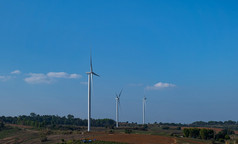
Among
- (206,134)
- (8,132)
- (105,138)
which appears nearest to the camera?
(105,138)

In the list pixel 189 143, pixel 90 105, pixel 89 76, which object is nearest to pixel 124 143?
pixel 189 143

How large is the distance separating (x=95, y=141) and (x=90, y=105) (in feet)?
105

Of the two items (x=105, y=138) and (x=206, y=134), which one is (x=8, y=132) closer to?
(x=105, y=138)

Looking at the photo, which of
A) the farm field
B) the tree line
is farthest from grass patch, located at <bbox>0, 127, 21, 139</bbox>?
the tree line

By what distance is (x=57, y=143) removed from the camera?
114m

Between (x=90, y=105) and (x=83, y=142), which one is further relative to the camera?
(x=90, y=105)

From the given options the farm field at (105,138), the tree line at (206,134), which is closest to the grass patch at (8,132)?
the farm field at (105,138)

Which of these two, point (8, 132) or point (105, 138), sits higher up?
point (105, 138)

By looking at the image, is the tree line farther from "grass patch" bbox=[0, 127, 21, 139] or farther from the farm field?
"grass patch" bbox=[0, 127, 21, 139]

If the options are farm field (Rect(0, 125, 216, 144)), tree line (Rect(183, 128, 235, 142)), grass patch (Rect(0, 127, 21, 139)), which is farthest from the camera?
grass patch (Rect(0, 127, 21, 139))

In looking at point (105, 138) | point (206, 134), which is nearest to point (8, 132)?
point (105, 138)

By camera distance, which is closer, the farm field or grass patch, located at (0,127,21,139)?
the farm field

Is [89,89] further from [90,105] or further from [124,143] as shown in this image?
[124,143]

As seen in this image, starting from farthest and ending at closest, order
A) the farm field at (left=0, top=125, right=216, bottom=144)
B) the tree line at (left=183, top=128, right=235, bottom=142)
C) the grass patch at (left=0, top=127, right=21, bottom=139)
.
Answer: the grass patch at (left=0, top=127, right=21, bottom=139), the tree line at (left=183, top=128, right=235, bottom=142), the farm field at (left=0, top=125, right=216, bottom=144)
